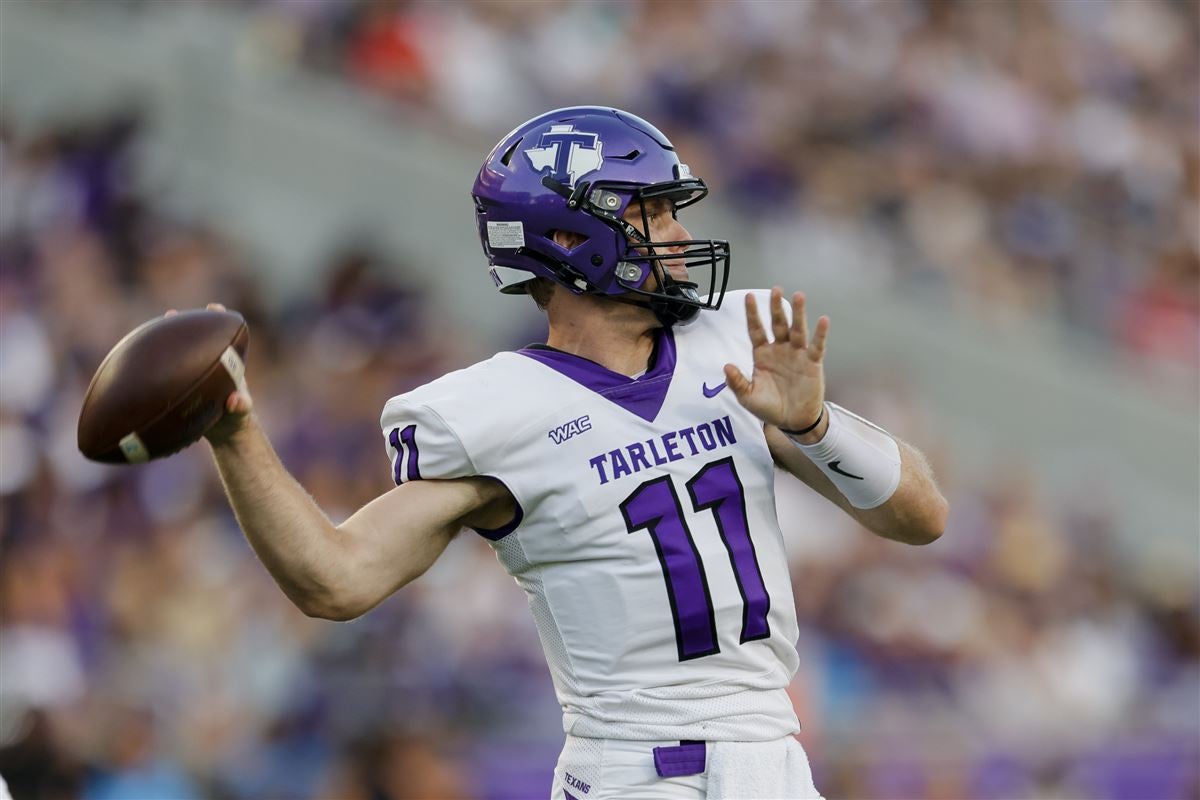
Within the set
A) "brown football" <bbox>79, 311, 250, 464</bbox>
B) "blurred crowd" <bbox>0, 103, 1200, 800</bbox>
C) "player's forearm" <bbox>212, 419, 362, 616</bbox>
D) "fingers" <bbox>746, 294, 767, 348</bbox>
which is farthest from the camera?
"blurred crowd" <bbox>0, 103, 1200, 800</bbox>

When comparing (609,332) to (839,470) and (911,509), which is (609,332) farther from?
(911,509)

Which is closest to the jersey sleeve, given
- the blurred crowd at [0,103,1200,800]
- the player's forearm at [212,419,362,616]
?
the player's forearm at [212,419,362,616]

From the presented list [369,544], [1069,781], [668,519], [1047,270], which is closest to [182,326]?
[369,544]

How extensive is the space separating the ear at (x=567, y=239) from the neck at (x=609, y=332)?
117mm

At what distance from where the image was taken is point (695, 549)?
3.35m

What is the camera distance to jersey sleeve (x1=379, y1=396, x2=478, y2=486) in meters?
3.30

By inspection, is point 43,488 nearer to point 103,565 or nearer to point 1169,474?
point 103,565

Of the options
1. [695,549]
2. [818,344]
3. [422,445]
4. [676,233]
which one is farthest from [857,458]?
[422,445]

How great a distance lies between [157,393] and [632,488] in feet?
3.09

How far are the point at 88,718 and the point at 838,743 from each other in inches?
106

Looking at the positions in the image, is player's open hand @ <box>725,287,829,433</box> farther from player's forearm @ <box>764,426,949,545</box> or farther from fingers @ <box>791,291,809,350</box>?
player's forearm @ <box>764,426,949,545</box>

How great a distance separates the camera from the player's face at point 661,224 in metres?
3.55

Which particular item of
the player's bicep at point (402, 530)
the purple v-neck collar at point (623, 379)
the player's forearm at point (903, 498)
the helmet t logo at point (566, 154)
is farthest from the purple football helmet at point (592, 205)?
the player's bicep at point (402, 530)

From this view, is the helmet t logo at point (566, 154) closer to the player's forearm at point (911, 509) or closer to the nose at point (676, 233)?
the nose at point (676, 233)
